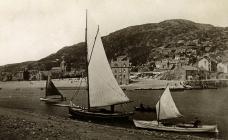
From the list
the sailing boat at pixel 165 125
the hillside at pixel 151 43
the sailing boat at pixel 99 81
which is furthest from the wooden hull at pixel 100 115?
the hillside at pixel 151 43

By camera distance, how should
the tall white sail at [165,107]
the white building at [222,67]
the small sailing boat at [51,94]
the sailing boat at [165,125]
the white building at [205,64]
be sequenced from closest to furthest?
1. the sailing boat at [165,125]
2. the tall white sail at [165,107]
3. the small sailing boat at [51,94]
4. the white building at [222,67]
5. the white building at [205,64]

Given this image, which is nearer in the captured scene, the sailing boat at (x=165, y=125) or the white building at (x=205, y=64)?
the sailing boat at (x=165, y=125)

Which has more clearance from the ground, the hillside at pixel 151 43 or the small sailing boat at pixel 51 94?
the hillside at pixel 151 43

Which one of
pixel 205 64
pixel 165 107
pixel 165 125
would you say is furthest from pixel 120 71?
pixel 165 125

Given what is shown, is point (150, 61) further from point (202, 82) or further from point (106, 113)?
point (106, 113)

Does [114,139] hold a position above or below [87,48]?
below

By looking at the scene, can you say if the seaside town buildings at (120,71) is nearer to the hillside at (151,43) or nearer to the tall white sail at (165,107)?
the hillside at (151,43)

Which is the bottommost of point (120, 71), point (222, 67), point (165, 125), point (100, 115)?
point (165, 125)

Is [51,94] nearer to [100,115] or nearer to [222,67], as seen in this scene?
[100,115]

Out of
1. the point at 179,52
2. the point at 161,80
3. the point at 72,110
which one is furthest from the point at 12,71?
the point at 72,110
